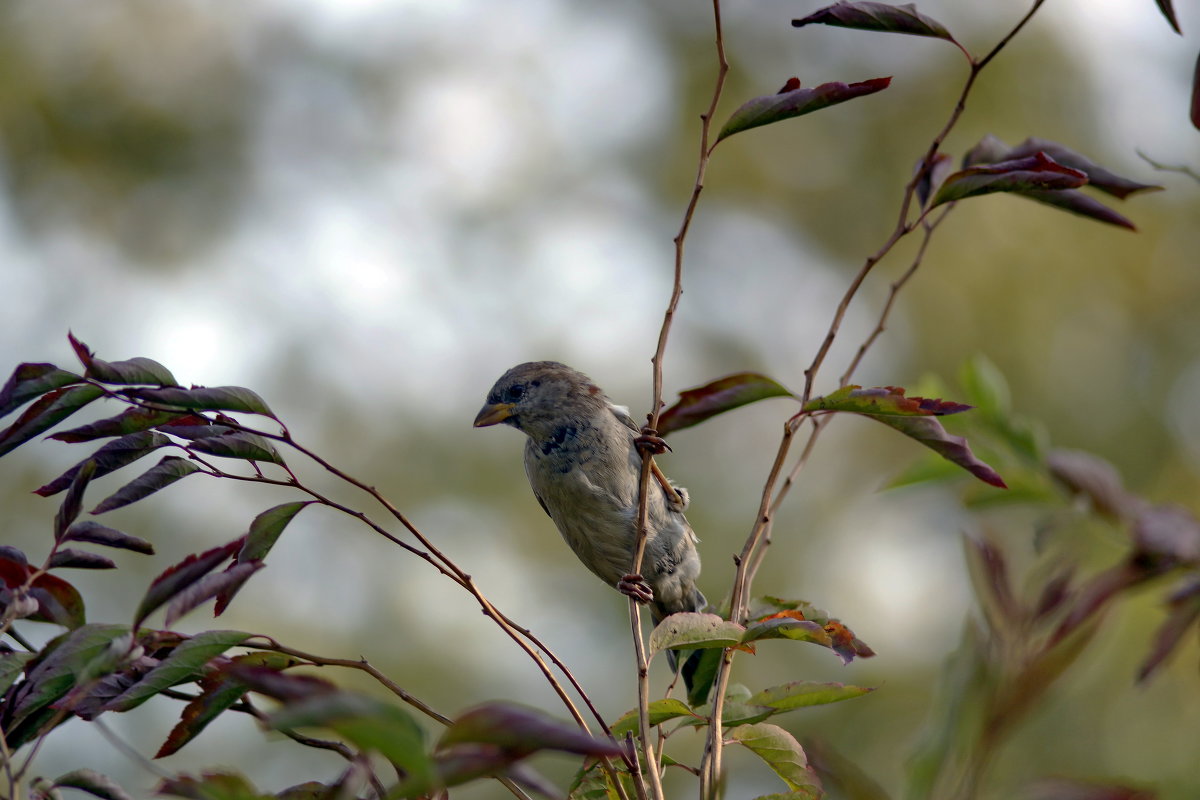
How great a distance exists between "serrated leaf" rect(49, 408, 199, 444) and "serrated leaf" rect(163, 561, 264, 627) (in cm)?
38

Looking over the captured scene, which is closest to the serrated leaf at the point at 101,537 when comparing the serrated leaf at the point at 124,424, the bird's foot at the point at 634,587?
the serrated leaf at the point at 124,424

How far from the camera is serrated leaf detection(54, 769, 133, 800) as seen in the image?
4.58ft

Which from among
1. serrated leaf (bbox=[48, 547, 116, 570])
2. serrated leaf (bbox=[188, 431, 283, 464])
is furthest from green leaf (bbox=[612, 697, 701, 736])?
serrated leaf (bbox=[48, 547, 116, 570])

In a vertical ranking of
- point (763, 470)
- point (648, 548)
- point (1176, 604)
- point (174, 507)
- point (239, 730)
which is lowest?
point (1176, 604)

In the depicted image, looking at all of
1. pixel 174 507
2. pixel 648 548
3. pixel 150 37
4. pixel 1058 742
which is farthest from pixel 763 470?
pixel 150 37

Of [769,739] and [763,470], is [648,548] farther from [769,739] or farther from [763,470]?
[763,470]

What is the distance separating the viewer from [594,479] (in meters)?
3.70

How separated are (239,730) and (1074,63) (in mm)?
11560

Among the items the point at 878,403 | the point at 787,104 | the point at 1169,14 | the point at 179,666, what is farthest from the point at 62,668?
the point at 1169,14

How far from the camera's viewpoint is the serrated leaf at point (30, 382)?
1521 mm

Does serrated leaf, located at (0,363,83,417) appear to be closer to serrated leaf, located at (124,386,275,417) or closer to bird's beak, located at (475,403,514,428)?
serrated leaf, located at (124,386,275,417)

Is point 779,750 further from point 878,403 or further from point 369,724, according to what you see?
point 369,724

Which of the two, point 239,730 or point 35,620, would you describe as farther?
point 239,730

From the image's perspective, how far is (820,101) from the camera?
1766 mm
